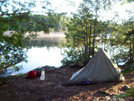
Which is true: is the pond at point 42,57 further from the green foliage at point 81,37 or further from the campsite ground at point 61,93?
the campsite ground at point 61,93

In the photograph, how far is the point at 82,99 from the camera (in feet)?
14.1

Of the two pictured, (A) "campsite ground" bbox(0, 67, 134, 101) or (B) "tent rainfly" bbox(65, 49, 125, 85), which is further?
(B) "tent rainfly" bbox(65, 49, 125, 85)

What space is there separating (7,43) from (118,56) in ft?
27.5

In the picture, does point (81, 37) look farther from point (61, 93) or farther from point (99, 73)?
point (61, 93)

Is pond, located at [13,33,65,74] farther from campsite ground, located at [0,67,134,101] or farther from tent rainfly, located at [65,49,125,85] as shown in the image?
tent rainfly, located at [65,49,125,85]

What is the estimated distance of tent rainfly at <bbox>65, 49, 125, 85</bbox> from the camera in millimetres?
5949

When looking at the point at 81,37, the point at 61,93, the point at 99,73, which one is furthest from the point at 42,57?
the point at 61,93

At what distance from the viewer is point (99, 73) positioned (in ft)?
20.0

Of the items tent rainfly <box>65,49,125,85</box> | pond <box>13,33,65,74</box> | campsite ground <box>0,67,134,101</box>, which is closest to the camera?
campsite ground <box>0,67,134,101</box>

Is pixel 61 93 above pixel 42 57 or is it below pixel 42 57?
above

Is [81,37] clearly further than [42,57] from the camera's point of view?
No

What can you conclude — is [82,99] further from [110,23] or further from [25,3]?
[110,23]

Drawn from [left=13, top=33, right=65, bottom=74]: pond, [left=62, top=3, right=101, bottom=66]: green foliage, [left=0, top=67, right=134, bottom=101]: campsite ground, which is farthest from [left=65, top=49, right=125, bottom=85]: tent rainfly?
[left=62, top=3, right=101, bottom=66]: green foliage

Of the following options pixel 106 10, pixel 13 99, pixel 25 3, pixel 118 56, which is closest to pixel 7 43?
pixel 25 3
